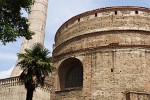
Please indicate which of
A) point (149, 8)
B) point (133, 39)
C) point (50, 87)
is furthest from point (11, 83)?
point (149, 8)

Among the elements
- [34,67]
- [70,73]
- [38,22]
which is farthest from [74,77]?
[34,67]

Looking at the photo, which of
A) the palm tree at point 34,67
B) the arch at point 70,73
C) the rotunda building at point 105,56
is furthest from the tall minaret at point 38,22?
the palm tree at point 34,67

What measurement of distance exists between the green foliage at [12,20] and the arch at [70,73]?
33.5ft

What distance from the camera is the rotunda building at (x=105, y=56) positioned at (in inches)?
784

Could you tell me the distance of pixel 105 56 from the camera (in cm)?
2095

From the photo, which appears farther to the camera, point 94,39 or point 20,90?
point 94,39

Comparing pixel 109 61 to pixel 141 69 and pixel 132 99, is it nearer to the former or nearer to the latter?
pixel 141 69

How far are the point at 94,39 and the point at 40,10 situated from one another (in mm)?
7232

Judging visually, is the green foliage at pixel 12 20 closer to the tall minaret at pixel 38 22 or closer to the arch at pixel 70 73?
the arch at pixel 70 73

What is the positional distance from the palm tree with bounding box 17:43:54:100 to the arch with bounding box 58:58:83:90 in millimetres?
8057

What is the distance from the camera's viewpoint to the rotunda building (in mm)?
19905

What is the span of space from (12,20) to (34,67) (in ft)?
8.95

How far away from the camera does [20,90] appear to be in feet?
62.1

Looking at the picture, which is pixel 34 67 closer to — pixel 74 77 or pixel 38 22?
pixel 74 77
